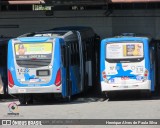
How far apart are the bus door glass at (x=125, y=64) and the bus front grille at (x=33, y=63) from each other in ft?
8.74

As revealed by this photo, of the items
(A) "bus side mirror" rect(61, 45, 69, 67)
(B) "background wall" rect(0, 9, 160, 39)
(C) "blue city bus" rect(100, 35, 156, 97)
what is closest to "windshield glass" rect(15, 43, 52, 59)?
(A) "bus side mirror" rect(61, 45, 69, 67)

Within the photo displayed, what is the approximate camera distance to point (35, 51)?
70.7 ft

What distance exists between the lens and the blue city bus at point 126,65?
22312mm

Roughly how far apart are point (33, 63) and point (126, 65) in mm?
3882

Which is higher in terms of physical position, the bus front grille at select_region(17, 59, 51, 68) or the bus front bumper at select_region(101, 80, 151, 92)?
the bus front grille at select_region(17, 59, 51, 68)

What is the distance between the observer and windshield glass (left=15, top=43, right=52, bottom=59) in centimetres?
2150

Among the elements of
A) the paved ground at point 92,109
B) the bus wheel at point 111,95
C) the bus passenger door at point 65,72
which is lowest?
the bus wheel at point 111,95

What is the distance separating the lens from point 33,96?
2284cm

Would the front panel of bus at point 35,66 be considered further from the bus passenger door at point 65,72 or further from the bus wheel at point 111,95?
the bus wheel at point 111,95

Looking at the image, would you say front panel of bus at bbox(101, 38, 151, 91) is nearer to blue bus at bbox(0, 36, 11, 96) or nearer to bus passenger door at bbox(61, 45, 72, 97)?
bus passenger door at bbox(61, 45, 72, 97)

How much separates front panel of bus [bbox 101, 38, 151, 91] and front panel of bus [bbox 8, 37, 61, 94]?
230cm

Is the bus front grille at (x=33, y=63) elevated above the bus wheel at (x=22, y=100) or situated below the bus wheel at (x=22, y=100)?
above

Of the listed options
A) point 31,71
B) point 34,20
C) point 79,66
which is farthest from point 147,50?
point 34,20

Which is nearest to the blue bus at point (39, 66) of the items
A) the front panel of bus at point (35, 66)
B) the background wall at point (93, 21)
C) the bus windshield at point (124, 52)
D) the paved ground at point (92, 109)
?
the front panel of bus at point (35, 66)
